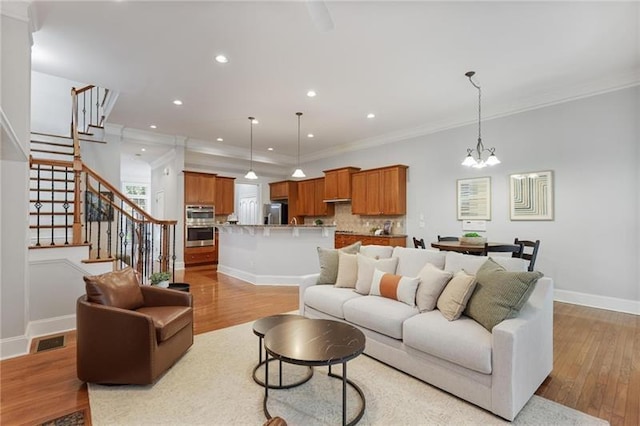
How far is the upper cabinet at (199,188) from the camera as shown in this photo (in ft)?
24.8

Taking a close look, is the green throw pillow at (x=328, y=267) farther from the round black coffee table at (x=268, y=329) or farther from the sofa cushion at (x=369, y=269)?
the round black coffee table at (x=268, y=329)

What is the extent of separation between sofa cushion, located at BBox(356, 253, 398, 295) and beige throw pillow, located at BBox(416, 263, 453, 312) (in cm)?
54

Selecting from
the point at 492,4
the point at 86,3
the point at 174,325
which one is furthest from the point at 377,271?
the point at 86,3

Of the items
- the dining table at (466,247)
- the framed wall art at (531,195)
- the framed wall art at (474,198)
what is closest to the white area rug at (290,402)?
the dining table at (466,247)

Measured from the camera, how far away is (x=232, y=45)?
334cm

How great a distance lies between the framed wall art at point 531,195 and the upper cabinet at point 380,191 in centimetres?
205

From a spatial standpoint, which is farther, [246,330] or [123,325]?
[246,330]

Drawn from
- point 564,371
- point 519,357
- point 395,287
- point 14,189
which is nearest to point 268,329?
point 395,287

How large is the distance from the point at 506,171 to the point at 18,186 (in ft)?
21.0

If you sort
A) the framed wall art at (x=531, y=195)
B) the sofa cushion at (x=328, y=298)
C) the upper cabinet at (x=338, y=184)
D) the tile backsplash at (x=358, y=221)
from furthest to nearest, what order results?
the upper cabinet at (x=338, y=184)
the tile backsplash at (x=358, y=221)
the framed wall art at (x=531, y=195)
the sofa cushion at (x=328, y=298)

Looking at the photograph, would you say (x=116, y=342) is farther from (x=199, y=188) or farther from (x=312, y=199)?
(x=312, y=199)

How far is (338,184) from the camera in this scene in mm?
7738

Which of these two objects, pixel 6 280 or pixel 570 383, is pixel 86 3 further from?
pixel 570 383

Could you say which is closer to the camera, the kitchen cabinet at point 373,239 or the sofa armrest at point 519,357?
the sofa armrest at point 519,357
